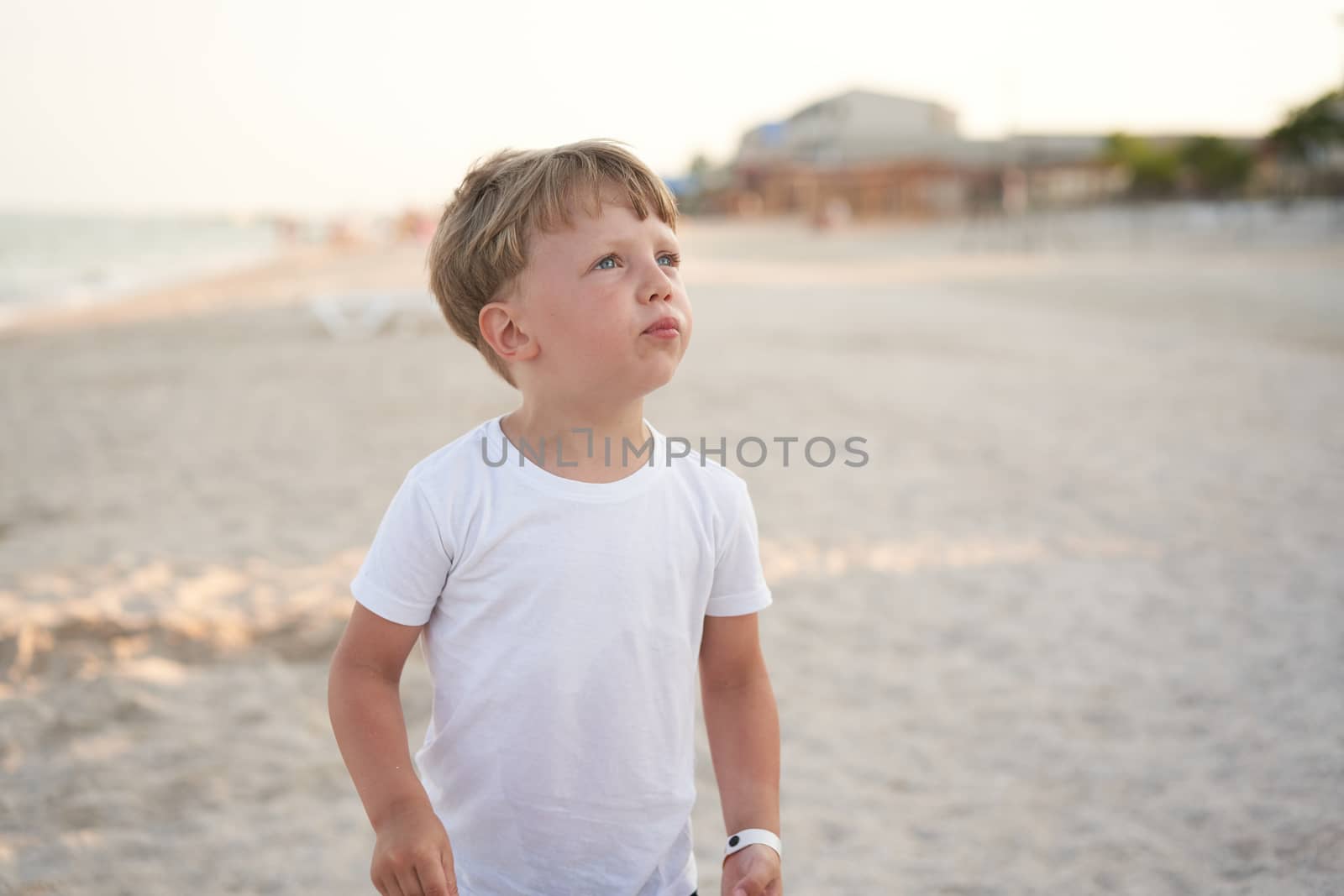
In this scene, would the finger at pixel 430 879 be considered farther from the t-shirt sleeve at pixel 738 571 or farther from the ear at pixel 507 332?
the ear at pixel 507 332

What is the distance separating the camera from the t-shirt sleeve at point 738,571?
53.8 inches

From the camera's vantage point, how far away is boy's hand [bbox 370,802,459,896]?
1137 millimetres

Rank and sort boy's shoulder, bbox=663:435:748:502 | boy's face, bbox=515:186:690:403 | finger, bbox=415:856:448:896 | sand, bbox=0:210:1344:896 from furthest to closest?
sand, bbox=0:210:1344:896 < boy's shoulder, bbox=663:435:748:502 < boy's face, bbox=515:186:690:403 < finger, bbox=415:856:448:896

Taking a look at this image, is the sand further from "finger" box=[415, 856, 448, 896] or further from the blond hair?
the blond hair

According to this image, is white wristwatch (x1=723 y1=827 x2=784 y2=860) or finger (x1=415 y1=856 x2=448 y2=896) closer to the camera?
finger (x1=415 y1=856 x2=448 y2=896)

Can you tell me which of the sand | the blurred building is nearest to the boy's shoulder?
the sand

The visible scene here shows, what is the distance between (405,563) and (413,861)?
349 mm

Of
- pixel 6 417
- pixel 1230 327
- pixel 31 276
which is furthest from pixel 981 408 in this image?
pixel 31 276

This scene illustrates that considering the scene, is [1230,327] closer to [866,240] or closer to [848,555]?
[848,555]

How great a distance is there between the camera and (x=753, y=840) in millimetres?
1326

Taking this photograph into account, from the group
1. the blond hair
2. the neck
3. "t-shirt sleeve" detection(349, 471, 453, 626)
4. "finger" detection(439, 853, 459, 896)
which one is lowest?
"finger" detection(439, 853, 459, 896)

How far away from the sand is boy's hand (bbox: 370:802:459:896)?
1297 millimetres

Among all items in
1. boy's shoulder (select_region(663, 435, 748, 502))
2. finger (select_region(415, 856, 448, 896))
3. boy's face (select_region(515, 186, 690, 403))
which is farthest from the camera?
boy's shoulder (select_region(663, 435, 748, 502))

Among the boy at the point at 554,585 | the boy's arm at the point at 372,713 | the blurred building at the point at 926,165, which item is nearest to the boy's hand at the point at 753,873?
the boy at the point at 554,585
